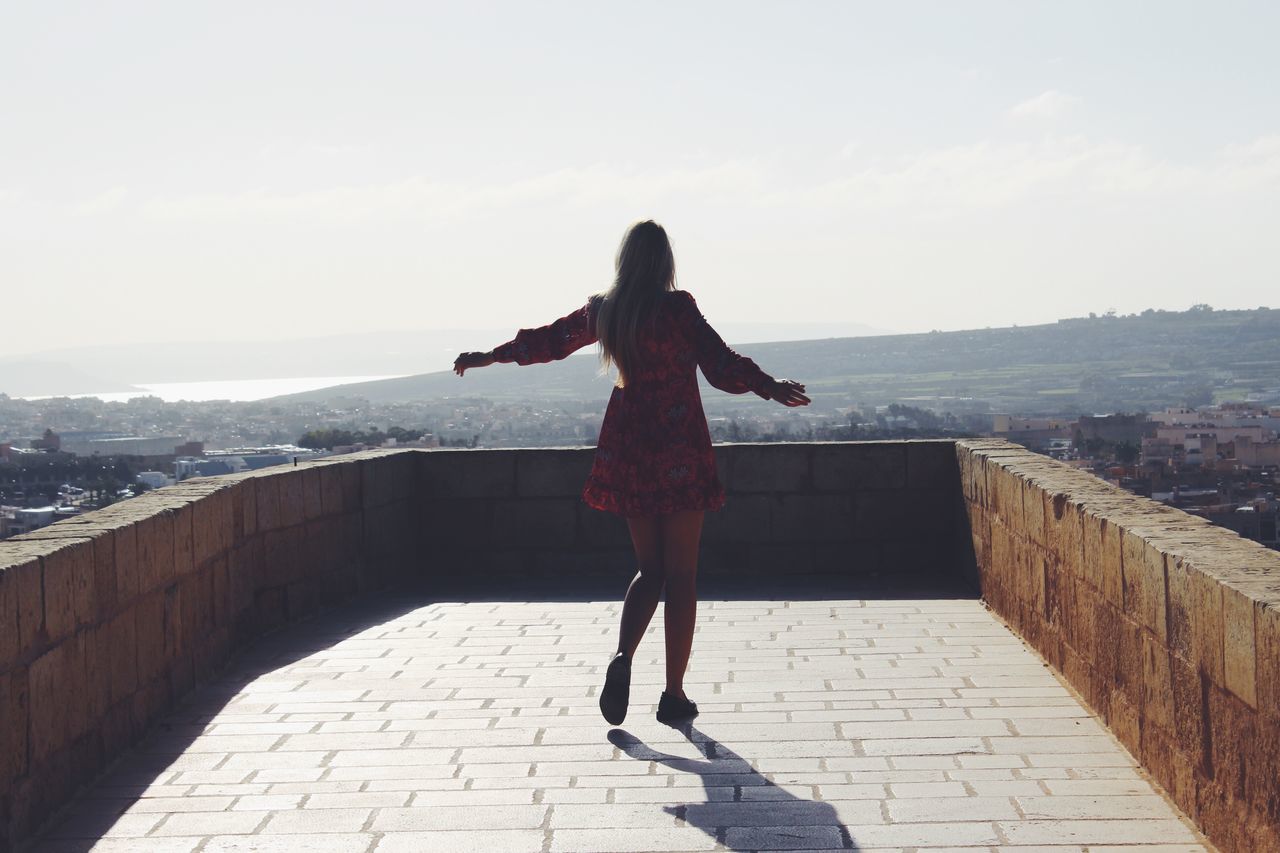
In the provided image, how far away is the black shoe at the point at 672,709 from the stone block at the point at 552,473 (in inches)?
160

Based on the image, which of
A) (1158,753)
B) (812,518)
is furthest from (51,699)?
(812,518)

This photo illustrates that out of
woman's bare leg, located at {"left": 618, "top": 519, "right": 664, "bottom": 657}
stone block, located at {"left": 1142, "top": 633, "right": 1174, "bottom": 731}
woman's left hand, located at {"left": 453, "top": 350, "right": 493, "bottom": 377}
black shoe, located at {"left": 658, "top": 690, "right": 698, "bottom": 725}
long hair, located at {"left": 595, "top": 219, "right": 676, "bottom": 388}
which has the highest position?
long hair, located at {"left": 595, "top": 219, "right": 676, "bottom": 388}

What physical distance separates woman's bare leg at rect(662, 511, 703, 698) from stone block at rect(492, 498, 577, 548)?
13.3ft

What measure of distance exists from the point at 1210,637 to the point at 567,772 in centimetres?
182

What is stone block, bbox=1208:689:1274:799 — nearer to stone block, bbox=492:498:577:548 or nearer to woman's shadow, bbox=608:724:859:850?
woman's shadow, bbox=608:724:859:850

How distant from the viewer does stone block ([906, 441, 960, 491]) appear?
28.6ft

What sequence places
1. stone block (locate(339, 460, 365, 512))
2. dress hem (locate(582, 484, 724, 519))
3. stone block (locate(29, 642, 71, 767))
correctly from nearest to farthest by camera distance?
stone block (locate(29, 642, 71, 767))
dress hem (locate(582, 484, 724, 519))
stone block (locate(339, 460, 365, 512))

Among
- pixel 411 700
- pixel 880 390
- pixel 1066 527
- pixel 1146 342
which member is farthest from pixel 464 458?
pixel 1146 342

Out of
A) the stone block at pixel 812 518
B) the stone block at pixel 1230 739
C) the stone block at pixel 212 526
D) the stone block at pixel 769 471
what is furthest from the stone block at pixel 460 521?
the stone block at pixel 1230 739

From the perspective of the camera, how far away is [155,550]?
205 inches

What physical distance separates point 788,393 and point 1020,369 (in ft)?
279

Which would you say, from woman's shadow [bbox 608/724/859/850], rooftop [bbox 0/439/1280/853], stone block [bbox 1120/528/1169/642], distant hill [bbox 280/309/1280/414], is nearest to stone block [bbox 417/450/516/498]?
rooftop [bbox 0/439/1280/853]

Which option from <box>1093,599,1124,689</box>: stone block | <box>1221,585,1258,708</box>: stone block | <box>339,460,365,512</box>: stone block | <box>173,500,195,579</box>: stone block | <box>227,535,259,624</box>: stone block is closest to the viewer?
<box>1221,585,1258,708</box>: stone block

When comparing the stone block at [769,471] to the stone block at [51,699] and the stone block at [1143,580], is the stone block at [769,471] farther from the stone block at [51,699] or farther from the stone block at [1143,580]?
the stone block at [51,699]
